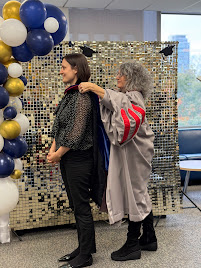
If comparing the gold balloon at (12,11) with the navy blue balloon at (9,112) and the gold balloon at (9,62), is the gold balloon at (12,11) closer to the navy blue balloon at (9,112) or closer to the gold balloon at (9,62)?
the gold balloon at (9,62)

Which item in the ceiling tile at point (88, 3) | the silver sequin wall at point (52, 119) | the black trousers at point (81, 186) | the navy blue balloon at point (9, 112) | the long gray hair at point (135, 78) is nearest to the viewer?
the navy blue balloon at point (9, 112)

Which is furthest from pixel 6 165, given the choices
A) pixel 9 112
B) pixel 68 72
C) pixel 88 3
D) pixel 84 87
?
pixel 88 3

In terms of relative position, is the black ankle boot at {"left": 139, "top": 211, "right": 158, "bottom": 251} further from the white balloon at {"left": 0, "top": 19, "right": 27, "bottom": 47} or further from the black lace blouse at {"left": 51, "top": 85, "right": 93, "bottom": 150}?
the white balloon at {"left": 0, "top": 19, "right": 27, "bottom": 47}

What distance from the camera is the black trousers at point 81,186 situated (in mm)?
2607

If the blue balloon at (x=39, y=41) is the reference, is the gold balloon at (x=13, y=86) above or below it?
below

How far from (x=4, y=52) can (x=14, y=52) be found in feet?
0.29

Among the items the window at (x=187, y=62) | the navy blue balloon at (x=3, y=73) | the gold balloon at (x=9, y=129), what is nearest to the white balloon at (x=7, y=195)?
the gold balloon at (x=9, y=129)

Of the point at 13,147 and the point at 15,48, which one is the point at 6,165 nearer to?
the point at 13,147

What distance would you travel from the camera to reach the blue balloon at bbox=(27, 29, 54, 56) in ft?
7.06

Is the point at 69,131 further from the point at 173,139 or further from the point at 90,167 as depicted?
the point at 173,139

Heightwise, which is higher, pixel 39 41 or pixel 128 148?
pixel 39 41

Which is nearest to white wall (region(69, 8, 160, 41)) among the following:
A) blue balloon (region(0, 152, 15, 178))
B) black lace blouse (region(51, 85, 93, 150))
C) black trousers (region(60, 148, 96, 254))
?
black lace blouse (region(51, 85, 93, 150))

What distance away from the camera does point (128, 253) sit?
111 inches

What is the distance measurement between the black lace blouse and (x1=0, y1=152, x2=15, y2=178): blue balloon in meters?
0.46
